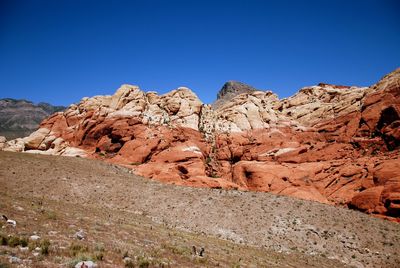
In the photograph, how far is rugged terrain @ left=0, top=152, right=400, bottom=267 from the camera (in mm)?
13922

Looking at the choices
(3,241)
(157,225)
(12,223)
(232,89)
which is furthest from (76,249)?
(232,89)

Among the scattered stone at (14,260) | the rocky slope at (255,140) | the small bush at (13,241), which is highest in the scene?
the rocky slope at (255,140)

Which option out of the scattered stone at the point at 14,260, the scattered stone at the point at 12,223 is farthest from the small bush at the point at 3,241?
the scattered stone at the point at 12,223

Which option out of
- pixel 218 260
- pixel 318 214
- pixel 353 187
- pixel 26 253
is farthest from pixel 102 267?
pixel 353 187

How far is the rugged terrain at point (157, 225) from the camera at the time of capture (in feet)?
45.7

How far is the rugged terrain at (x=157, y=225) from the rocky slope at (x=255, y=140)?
5674mm

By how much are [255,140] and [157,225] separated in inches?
1242

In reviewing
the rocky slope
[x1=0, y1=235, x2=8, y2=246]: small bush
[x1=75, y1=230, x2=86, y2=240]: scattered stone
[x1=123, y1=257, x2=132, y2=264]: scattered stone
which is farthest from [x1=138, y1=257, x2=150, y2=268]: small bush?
the rocky slope

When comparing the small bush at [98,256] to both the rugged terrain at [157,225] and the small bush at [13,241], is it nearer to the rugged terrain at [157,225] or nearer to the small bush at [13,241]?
the rugged terrain at [157,225]

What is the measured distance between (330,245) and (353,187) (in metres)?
16.1

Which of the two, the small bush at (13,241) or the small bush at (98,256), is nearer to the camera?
the small bush at (13,241)

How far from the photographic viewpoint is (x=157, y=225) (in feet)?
90.5

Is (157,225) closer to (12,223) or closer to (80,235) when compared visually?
(80,235)

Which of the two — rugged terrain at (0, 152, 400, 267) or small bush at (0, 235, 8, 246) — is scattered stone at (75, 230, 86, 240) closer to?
rugged terrain at (0, 152, 400, 267)
